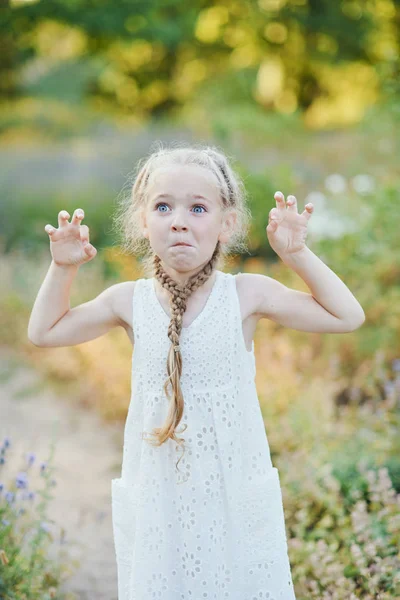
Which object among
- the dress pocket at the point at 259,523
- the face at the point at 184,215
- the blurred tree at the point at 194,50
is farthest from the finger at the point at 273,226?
the blurred tree at the point at 194,50

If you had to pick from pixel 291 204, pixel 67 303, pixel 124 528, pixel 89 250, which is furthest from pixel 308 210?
pixel 124 528

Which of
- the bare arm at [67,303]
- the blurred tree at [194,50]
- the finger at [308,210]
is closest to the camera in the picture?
the finger at [308,210]

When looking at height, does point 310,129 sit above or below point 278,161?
above

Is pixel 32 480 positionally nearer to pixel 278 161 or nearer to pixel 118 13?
pixel 278 161

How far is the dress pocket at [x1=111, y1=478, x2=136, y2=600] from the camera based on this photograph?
6.72 feet

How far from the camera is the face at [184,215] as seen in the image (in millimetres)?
1890

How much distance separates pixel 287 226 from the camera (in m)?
1.92

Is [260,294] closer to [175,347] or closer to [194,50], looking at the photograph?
[175,347]

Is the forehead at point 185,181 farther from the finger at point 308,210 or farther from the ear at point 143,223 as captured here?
the finger at point 308,210

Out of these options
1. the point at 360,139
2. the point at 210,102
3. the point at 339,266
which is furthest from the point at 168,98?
the point at 339,266

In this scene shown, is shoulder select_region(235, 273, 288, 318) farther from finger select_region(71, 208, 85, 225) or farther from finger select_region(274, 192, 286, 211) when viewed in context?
finger select_region(71, 208, 85, 225)

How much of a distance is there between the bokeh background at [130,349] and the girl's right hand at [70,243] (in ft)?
2.69

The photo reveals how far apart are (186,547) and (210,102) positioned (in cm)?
1680

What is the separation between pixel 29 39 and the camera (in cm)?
1662
